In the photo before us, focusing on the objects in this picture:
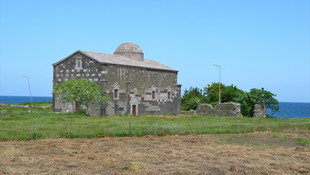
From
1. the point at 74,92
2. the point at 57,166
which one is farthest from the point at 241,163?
the point at 74,92

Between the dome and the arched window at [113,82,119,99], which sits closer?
the arched window at [113,82,119,99]

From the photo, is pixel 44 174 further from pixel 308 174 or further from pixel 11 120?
pixel 11 120

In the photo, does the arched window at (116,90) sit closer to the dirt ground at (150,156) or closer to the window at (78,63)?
the window at (78,63)

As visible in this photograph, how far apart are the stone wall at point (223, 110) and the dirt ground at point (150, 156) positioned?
2407cm

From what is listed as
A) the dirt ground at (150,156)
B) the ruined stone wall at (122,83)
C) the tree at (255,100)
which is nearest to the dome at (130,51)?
the ruined stone wall at (122,83)

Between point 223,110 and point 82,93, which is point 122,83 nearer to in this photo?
point 82,93

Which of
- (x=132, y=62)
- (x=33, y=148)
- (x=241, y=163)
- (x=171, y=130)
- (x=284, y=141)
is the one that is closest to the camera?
(x=241, y=163)

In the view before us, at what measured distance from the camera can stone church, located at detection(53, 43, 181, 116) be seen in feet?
149

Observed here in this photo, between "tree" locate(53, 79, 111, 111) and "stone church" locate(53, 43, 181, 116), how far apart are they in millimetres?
870

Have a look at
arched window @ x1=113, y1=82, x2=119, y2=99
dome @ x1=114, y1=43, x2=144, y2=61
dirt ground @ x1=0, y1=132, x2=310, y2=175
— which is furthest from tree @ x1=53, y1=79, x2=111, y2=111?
dirt ground @ x1=0, y1=132, x2=310, y2=175

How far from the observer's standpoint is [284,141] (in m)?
28.1

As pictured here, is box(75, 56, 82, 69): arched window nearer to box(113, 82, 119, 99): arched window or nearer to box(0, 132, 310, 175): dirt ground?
box(113, 82, 119, 99): arched window

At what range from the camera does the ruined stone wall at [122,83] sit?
1784 inches

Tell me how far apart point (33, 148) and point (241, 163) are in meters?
12.0
